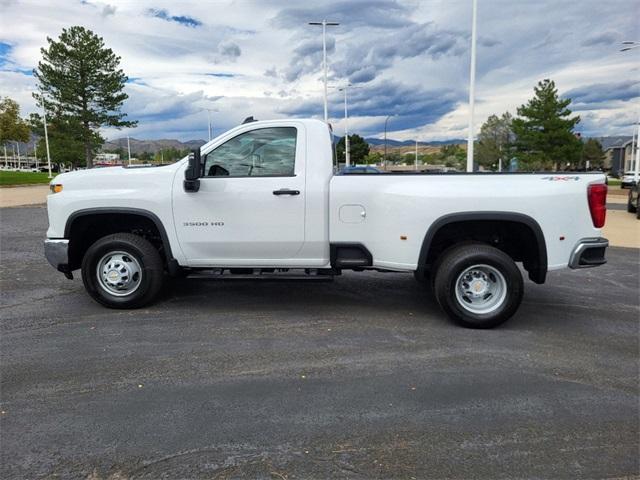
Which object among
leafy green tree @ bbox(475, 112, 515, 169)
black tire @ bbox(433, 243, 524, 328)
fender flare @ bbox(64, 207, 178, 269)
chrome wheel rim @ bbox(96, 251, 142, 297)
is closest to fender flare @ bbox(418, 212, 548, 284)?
black tire @ bbox(433, 243, 524, 328)

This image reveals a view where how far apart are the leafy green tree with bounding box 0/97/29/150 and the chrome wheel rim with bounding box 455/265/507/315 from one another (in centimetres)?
5401

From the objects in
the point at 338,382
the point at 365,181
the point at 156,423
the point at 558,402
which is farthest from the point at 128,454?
the point at 365,181

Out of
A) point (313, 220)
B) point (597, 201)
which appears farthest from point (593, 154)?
point (313, 220)

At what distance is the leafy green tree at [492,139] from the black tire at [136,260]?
57.7m

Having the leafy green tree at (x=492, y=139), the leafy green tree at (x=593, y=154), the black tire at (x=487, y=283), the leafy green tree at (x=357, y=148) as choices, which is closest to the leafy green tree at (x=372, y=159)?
the leafy green tree at (x=357, y=148)

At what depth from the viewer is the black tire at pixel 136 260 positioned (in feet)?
17.6

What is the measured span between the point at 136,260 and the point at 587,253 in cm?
462

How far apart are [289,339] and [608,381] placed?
2.65 metres

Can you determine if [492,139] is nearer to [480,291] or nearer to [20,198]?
[20,198]

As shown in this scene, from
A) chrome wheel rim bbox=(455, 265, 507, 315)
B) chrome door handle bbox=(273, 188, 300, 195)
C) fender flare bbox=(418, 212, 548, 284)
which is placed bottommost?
chrome wheel rim bbox=(455, 265, 507, 315)

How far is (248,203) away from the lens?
202 inches

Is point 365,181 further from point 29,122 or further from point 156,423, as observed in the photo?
point 29,122

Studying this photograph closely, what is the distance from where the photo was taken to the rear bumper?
4832mm

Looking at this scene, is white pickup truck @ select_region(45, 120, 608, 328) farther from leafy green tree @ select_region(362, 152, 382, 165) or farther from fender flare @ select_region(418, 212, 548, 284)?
leafy green tree @ select_region(362, 152, 382, 165)
